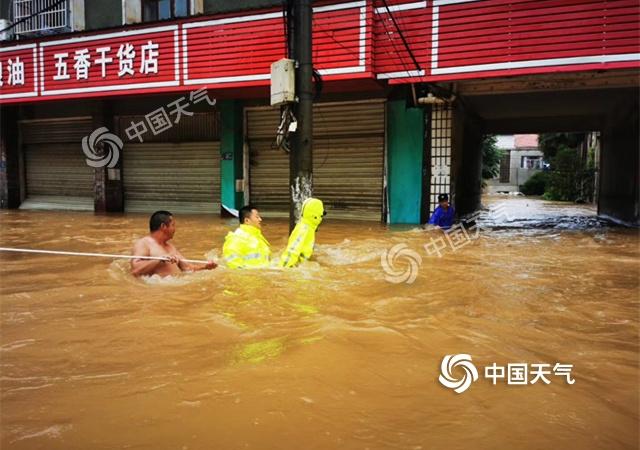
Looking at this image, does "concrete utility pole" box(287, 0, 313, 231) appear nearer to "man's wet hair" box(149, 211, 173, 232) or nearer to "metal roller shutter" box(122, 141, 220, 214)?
"man's wet hair" box(149, 211, 173, 232)

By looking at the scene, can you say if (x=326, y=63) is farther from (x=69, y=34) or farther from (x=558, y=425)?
(x=558, y=425)

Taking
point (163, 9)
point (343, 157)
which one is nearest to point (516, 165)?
point (343, 157)

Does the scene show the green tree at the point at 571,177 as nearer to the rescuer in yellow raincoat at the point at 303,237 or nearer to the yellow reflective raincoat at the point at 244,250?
the rescuer in yellow raincoat at the point at 303,237

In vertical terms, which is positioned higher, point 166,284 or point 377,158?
point 377,158

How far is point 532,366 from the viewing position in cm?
297

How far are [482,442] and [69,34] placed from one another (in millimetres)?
13310

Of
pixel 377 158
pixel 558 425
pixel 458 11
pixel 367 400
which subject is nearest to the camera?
pixel 558 425

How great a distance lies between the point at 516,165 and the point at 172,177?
33.9 m

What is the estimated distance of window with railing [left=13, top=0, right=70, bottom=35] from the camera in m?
14.0

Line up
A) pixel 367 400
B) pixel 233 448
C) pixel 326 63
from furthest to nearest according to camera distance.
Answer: pixel 326 63, pixel 367 400, pixel 233 448

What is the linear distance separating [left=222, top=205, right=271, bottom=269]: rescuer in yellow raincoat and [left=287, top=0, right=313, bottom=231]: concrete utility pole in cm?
137

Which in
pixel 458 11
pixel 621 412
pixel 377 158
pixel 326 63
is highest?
pixel 458 11

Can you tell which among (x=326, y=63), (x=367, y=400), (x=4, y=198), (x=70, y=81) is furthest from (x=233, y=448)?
(x=4, y=198)

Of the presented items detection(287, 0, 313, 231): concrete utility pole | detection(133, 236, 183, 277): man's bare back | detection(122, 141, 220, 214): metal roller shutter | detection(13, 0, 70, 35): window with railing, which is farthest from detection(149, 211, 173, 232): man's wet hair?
detection(13, 0, 70, 35): window with railing
